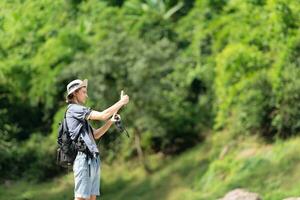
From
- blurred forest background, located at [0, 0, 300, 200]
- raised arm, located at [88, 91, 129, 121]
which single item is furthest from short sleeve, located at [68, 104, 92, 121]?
blurred forest background, located at [0, 0, 300, 200]

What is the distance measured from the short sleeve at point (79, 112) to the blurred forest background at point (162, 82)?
29.9ft

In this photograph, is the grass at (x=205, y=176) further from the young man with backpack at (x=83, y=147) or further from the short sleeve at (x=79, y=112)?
the short sleeve at (x=79, y=112)

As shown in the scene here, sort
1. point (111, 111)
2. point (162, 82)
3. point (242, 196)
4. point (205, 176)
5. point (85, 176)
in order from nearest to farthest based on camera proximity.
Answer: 1. point (111, 111)
2. point (85, 176)
3. point (242, 196)
4. point (205, 176)
5. point (162, 82)

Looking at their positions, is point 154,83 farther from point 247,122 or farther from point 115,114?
point 115,114

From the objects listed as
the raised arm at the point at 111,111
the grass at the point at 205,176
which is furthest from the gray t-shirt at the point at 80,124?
the grass at the point at 205,176

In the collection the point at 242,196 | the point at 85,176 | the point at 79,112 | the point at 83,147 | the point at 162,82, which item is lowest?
the point at 85,176

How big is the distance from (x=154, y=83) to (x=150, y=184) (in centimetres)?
322

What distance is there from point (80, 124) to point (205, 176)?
1596 cm

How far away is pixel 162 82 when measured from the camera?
25.5 meters

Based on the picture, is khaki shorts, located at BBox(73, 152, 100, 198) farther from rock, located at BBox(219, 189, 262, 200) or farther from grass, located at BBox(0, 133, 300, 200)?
grass, located at BBox(0, 133, 300, 200)

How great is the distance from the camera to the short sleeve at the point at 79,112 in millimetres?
7117

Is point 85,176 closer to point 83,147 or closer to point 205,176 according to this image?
point 83,147

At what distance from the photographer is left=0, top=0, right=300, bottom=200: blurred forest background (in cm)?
2109

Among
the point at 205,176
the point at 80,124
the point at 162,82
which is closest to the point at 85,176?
the point at 80,124
